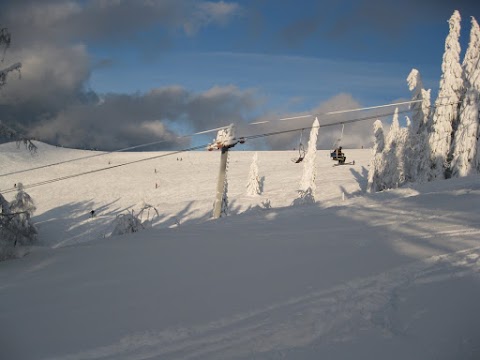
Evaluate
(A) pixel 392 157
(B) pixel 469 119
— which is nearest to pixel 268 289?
(B) pixel 469 119

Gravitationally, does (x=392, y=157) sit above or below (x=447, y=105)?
below

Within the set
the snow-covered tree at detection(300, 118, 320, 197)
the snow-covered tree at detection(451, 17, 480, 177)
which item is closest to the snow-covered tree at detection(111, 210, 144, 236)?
the snow-covered tree at detection(451, 17, 480, 177)

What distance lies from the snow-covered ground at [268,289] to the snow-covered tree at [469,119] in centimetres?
2281

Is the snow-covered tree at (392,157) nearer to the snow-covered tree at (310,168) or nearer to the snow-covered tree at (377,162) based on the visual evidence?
the snow-covered tree at (377,162)

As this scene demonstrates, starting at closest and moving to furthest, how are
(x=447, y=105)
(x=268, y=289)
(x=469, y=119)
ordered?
1. (x=268, y=289)
2. (x=469, y=119)
3. (x=447, y=105)

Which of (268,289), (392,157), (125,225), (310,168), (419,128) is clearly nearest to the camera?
(268,289)

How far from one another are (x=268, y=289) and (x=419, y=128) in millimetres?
38322

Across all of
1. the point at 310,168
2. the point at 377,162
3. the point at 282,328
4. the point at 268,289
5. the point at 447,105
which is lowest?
the point at 282,328

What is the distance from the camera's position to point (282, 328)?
4590 millimetres

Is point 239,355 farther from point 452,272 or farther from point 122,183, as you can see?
point 122,183

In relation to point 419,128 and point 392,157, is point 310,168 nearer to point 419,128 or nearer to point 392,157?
point 392,157

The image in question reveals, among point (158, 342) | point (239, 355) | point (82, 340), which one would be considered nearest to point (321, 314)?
point (239, 355)

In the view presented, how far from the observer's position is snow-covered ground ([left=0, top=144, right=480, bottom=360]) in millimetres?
4297

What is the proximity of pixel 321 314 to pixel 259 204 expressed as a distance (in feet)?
139
